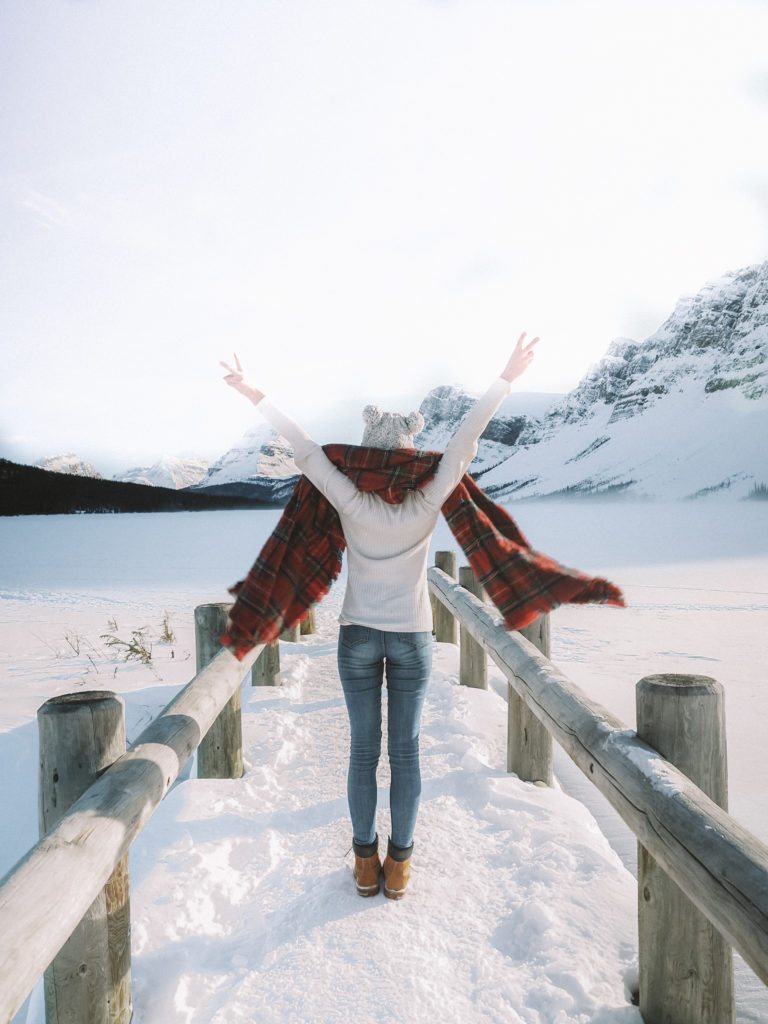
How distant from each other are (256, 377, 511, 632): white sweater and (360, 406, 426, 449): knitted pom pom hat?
0.47ft

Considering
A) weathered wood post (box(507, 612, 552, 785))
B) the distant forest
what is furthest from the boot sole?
the distant forest

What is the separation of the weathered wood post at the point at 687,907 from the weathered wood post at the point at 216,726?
2309 mm

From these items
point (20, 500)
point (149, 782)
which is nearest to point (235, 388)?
point (149, 782)

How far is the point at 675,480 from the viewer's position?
284 ft

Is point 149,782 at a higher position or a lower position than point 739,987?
higher

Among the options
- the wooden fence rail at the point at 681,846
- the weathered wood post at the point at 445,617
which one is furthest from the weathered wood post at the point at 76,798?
the weathered wood post at the point at 445,617

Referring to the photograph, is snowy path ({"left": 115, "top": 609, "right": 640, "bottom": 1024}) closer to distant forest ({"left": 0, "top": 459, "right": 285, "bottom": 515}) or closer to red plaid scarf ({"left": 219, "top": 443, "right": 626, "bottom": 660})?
red plaid scarf ({"left": 219, "top": 443, "right": 626, "bottom": 660})

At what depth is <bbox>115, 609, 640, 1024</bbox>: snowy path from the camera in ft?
6.58

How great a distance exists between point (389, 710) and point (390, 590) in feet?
1.48

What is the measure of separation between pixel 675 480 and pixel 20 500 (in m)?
75.4

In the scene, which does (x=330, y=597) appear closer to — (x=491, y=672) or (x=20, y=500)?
(x=491, y=672)

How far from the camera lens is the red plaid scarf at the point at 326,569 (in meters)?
2.48

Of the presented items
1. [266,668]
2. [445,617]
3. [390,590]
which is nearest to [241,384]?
[390,590]

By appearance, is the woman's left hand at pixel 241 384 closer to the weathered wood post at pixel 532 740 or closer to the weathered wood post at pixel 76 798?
the weathered wood post at pixel 76 798
